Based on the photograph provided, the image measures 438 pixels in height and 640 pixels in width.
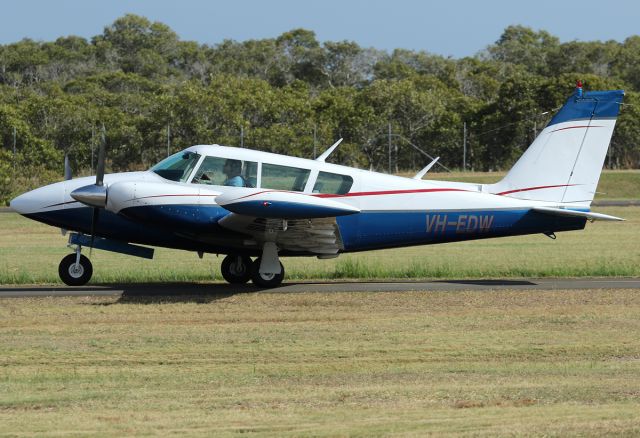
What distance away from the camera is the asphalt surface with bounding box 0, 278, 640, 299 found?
56.8 ft

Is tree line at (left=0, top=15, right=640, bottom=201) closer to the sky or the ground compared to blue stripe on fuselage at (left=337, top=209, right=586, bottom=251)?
closer to the sky

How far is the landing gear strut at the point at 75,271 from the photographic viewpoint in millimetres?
17984

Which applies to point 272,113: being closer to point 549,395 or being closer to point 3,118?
point 3,118

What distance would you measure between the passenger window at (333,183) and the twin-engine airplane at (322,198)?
0.7 inches

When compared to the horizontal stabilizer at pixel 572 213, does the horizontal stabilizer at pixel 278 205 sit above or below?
below

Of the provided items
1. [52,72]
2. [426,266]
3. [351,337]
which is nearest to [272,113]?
[426,266]

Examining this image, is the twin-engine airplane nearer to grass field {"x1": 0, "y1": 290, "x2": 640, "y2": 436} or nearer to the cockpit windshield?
the cockpit windshield

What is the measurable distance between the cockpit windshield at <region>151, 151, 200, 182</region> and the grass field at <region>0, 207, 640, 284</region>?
10.6 ft

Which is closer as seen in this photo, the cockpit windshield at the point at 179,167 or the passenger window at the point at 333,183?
the cockpit windshield at the point at 179,167

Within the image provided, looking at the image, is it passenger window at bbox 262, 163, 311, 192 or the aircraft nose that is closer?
passenger window at bbox 262, 163, 311, 192

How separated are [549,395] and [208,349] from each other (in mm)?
4375

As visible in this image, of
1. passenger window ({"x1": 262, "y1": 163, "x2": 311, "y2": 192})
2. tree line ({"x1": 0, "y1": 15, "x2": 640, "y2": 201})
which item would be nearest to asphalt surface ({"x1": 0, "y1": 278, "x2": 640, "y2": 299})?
passenger window ({"x1": 262, "y1": 163, "x2": 311, "y2": 192})

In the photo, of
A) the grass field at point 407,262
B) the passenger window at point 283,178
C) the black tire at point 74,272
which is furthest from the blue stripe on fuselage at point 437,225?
the black tire at point 74,272

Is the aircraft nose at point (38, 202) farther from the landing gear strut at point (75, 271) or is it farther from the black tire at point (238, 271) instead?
the black tire at point (238, 271)
